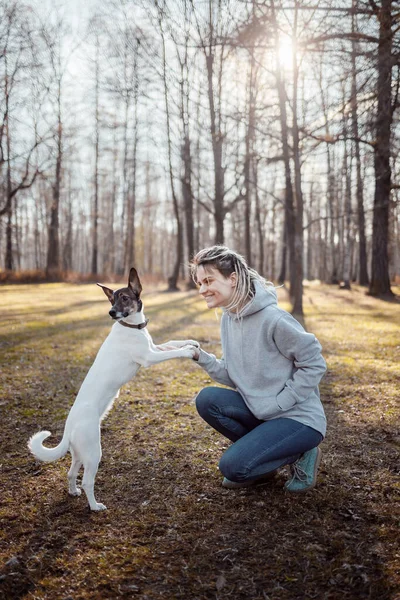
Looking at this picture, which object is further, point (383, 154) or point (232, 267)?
point (383, 154)

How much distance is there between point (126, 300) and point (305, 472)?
5.69ft

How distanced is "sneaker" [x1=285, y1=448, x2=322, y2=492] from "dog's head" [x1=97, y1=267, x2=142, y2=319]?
1.57 meters

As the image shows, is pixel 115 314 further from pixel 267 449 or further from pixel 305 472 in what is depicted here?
pixel 305 472

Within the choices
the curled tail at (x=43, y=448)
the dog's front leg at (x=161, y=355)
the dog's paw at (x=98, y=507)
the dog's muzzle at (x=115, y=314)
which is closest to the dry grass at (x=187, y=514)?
the dog's paw at (x=98, y=507)

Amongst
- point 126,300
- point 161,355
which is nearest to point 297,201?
point 126,300

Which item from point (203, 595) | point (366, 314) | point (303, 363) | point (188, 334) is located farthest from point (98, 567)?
point (366, 314)

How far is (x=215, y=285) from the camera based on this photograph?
121 inches

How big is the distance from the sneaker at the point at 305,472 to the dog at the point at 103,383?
3.36ft

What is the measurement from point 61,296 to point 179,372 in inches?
479

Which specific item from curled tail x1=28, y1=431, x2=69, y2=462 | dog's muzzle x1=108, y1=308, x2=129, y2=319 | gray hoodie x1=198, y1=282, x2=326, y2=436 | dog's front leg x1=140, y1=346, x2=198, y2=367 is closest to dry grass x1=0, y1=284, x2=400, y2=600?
curled tail x1=28, y1=431, x2=69, y2=462

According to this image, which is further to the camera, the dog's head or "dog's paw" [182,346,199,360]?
the dog's head

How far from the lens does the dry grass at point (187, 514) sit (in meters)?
2.33

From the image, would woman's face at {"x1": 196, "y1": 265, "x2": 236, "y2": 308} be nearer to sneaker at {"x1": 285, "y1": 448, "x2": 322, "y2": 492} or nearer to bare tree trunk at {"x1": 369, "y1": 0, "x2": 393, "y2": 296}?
sneaker at {"x1": 285, "y1": 448, "x2": 322, "y2": 492}

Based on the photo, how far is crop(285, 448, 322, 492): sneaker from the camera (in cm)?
316
